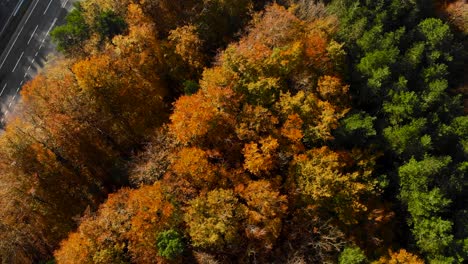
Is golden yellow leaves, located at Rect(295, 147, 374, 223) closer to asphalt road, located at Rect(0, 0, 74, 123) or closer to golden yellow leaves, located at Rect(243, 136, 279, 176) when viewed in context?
golden yellow leaves, located at Rect(243, 136, 279, 176)

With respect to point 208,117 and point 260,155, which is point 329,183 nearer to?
point 260,155

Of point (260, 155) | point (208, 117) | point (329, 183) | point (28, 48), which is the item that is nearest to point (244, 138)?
point (260, 155)

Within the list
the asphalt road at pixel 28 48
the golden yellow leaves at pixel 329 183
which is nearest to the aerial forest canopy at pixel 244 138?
the golden yellow leaves at pixel 329 183

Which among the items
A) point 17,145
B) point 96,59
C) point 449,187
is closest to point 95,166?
point 17,145

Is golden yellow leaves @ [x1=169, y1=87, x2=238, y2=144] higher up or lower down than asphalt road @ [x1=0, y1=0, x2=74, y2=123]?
higher up

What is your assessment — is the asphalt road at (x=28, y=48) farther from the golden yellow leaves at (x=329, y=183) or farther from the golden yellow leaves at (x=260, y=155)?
the golden yellow leaves at (x=329, y=183)

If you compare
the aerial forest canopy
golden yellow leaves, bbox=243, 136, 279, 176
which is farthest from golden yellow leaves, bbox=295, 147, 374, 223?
golden yellow leaves, bbox=243, 136, 279, 176

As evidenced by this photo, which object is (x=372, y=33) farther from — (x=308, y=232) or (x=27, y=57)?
(x=27, y=57)
